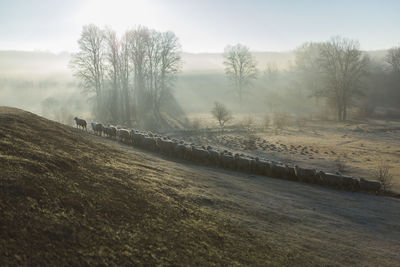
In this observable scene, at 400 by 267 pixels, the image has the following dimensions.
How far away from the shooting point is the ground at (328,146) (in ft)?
66.3

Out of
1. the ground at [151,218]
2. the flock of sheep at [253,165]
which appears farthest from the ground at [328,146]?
the ground at [151,218]

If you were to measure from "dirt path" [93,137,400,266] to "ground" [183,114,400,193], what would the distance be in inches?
208

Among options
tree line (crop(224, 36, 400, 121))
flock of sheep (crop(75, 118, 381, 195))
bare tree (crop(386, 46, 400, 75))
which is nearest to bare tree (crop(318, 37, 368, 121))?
tree line (crop(224, 36, 400, 121))

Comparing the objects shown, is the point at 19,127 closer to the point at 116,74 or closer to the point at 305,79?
the point at 116,74

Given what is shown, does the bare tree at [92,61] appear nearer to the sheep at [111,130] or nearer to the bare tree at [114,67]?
the bare tree at [114,67]

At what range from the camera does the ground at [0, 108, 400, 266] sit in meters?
4.65

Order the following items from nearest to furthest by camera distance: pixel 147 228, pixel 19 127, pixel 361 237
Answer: pixel 147 228 → pixel 361 237 → pixel 19 127

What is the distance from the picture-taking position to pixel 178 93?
265 ft

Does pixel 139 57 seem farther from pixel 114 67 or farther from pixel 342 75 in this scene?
pixel 342 75

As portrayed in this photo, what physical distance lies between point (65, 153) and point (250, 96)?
2906 inches

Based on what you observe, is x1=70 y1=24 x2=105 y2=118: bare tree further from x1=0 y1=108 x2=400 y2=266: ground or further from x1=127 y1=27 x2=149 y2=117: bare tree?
x1=0 y1=108 x2=400 y2=266: ground

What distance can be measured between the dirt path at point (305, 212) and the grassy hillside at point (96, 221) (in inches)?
42.5

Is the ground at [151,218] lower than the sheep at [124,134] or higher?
lower

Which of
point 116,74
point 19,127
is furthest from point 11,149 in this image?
point 116,74
